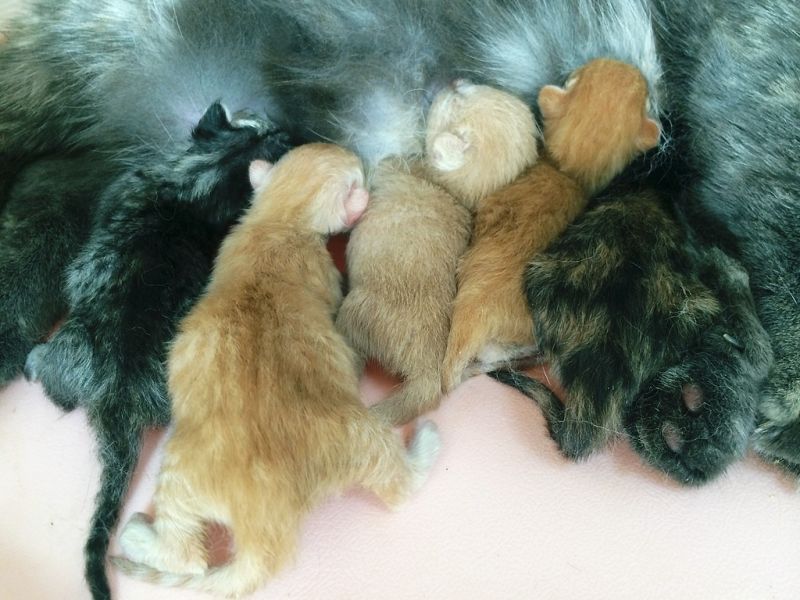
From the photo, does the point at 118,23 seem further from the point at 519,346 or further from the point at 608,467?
the point at 608,467

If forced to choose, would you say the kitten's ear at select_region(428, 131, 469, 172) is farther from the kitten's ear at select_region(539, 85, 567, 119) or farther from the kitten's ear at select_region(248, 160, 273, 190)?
the kitten's ear at select_region(248, 160, 273, 190)

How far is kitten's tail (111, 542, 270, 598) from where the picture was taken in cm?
85

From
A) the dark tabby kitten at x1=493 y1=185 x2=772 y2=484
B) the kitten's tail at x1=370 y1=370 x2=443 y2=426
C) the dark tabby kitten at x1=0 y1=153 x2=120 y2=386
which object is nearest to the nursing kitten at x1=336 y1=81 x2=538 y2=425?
the kitten's tail at x1=370 y1=370 x2=443 y2=426

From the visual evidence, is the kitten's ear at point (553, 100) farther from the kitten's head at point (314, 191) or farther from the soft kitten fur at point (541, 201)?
the kitten's head at point (314, 191)

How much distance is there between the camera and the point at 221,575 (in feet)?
2.85

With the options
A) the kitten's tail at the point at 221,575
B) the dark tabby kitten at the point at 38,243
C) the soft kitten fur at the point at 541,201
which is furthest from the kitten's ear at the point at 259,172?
the kitten's tail at the point at 221,575

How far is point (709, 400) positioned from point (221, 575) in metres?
0.67

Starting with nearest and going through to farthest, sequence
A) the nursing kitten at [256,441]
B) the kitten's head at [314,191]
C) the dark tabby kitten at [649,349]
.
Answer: the nursing kitten at [256,441]
the dark tabby kitten at [649,349]
the kitten's head at [314,191]

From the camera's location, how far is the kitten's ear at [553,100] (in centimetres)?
114

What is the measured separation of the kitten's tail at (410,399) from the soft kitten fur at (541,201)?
0.9 inches

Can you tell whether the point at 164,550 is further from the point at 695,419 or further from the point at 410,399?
the point at 695,419

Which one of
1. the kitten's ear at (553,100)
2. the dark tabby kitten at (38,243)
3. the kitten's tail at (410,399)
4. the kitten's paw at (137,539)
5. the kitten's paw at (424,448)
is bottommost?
the kitten's paw at (137,539)

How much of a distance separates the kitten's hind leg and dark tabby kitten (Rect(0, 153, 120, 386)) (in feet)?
2.85

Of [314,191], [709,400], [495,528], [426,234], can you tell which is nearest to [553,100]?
[426,234]
